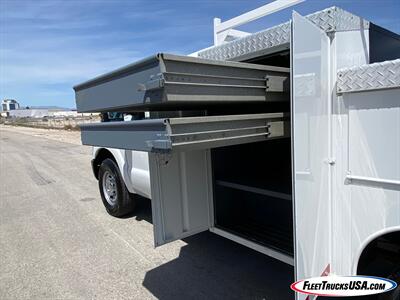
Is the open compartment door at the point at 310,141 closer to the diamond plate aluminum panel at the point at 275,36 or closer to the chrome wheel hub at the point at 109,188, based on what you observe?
the diamond plate aluminum panel at the point at 275,36

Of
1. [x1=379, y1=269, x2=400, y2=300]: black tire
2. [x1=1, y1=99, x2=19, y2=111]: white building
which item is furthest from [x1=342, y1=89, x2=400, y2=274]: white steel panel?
[x1=1, y1=99, x2=19, y2=111]: white building

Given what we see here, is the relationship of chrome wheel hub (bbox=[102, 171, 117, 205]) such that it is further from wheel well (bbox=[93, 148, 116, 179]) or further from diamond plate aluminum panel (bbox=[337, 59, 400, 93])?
diamond plate aluminum panel (bbox=[337, 59, 400, 93])

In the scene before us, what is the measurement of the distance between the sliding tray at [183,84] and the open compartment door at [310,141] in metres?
0.33

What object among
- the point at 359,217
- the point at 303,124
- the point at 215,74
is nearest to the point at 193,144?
the point at 215,74

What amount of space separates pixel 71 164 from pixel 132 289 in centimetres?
924

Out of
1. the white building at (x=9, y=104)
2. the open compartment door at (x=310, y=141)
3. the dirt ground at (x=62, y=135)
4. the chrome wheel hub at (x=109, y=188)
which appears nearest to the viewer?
the open compartment door at (x=310, y=141)

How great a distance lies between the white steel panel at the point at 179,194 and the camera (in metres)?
2.93

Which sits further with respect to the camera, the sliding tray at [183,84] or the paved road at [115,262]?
the paved road at [115,262]

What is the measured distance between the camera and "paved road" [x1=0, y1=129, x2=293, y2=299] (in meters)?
3.35

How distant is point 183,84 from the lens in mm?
1813

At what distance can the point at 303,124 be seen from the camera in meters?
1.96

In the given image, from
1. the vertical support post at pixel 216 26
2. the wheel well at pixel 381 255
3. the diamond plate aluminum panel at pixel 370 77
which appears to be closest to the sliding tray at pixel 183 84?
the diamond plate aluminum panel at pixel 370 77

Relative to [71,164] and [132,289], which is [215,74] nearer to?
[132,289]

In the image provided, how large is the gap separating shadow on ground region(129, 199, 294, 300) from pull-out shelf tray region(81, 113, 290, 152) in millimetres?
1661
